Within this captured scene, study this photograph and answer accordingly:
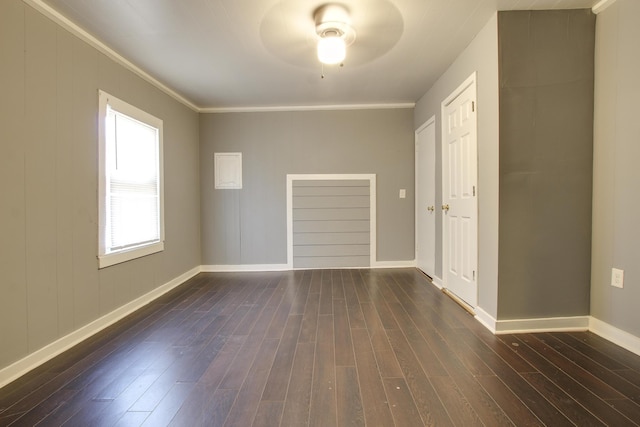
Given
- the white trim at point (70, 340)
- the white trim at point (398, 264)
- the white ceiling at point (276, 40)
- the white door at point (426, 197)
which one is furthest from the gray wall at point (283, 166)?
the white trim at point (70, 340)

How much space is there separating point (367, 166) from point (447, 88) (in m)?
1.53

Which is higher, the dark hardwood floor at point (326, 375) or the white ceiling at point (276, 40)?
the white ceiling at point (276, 40)

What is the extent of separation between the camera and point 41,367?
1835 millimetres

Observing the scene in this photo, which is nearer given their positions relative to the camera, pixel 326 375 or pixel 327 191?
pixel 326 375

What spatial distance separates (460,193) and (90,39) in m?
3.49

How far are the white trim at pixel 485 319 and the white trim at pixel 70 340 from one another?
3.15 m

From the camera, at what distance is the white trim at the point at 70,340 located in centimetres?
172

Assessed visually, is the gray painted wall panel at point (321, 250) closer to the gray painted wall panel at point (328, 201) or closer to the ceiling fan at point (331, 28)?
the gray painted wall panel at point (328, 201)

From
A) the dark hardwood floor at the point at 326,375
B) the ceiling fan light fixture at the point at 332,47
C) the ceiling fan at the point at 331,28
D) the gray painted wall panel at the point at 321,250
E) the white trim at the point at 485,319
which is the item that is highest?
the ceiling fan at the point at 331,28

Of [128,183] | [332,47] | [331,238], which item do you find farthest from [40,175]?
[331,238]

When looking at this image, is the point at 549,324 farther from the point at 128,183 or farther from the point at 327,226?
the point at 128,183

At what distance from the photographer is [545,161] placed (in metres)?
2.20

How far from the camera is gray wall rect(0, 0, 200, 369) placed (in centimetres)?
172

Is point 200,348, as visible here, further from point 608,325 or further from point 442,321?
point 608,325
